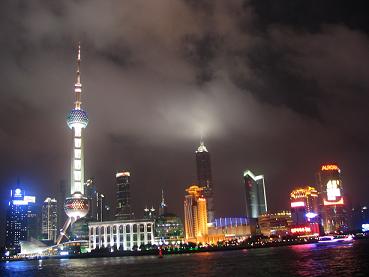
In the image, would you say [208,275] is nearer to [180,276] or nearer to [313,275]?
[180,276]

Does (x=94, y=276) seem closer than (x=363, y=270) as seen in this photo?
No

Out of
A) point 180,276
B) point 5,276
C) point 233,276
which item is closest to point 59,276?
point 5,276

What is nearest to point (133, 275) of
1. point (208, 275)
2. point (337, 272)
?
point (208, 275)

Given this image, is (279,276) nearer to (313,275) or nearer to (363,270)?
(313,275)

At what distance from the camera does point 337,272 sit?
7238cm

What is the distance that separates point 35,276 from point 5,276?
9094 millimetres

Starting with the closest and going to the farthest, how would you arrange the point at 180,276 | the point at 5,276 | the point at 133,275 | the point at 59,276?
the point at 180,276
the point at 133,275
the point at 59,276
the point at 5,276

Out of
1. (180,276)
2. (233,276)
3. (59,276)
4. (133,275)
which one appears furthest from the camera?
(59,276)

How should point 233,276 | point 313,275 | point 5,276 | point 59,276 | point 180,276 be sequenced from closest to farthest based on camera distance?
point 313,275, point 233,276, point 180,276, point 59,276, point 5,276

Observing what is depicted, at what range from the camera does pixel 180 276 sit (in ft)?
269

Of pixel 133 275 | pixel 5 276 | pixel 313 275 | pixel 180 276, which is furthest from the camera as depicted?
pixel 5 276

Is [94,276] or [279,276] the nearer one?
[279,276]

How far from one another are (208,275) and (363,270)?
2494 centimetres

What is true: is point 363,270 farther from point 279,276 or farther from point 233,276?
point 233,276
